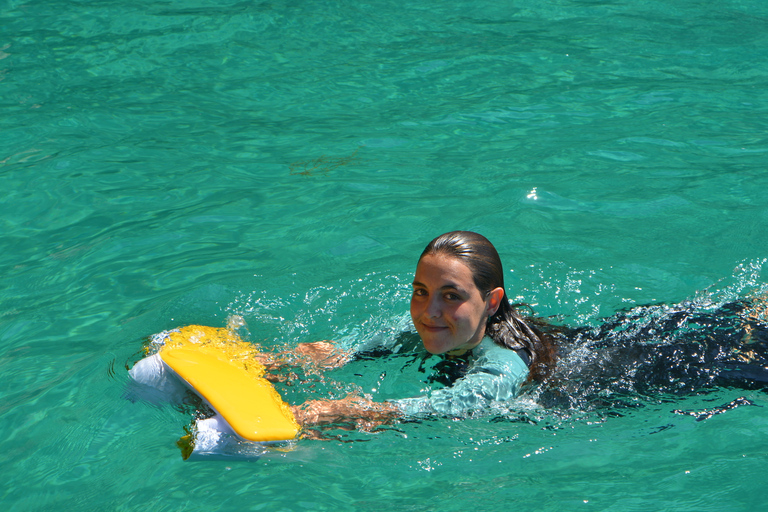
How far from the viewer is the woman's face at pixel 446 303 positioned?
333 centimetres

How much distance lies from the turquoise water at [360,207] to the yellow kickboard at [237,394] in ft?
0.60

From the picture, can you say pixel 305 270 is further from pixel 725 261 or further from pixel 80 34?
pixel 80 34

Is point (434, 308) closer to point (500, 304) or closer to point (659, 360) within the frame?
point (500, 304)

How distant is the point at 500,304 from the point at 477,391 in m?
0.45

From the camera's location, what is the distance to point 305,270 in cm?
491

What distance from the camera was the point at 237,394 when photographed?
3287mm

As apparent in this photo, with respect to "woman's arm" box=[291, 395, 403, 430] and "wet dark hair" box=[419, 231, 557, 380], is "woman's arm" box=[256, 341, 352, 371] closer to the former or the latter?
"woman's arm" box=[291, 395, 403, 430]

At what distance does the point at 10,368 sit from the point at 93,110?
12.0 ft

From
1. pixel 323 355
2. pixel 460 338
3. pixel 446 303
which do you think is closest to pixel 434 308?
pixel 446 303

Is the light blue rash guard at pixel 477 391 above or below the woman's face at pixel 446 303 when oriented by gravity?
below

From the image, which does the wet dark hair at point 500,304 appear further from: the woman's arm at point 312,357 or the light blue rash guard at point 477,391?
the woman's arm at point 312,357

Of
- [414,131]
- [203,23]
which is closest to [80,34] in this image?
[203,23]

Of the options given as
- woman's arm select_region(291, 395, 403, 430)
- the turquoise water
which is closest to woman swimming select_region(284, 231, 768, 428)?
woman's arm select_region(291, 395, 403, 430)

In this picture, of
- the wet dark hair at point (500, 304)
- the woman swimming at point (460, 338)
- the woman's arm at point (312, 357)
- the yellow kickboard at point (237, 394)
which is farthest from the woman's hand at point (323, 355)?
the wet dark hair at point (500, 304)
